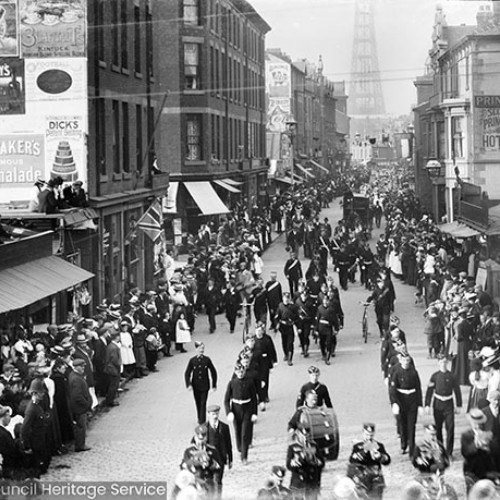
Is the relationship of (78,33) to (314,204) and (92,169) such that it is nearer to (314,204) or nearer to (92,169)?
(92,169)

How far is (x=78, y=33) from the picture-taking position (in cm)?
2748

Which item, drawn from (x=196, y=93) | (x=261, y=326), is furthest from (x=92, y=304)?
(x=196, y=93)

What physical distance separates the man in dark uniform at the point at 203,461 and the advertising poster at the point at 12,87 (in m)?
16.3

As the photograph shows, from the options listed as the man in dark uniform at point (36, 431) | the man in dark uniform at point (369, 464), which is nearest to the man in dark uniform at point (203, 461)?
the man in dark uniform at point (369, 464)

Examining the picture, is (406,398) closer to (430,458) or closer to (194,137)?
(430,458)

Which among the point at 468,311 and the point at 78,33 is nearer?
the point at 468,311

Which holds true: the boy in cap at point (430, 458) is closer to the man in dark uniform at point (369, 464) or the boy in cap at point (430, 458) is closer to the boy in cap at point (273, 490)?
the man in dark uniform at point (369, 464)

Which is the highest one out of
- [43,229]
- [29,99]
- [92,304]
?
[29,99]

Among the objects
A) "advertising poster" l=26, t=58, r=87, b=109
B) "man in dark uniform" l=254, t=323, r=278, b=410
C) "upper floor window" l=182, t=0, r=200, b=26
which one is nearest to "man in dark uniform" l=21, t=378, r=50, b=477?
"man in dark uniform" l=254, t=323, r=278, b=410

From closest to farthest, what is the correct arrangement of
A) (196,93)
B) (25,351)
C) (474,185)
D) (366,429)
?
(366,429) → (25,351) → (474,185) → (196,93)

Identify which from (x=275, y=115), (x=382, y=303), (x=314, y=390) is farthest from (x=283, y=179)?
(x=314, y=390)

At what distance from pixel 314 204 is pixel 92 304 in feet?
110

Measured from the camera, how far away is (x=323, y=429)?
1431cm

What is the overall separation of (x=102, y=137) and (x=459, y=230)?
12.5 metres
